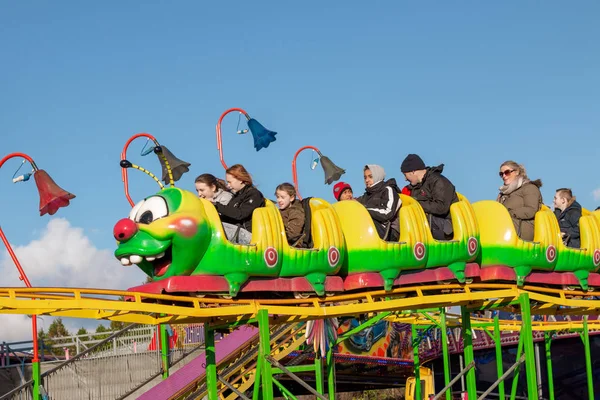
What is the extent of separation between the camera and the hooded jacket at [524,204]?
28.2 ft

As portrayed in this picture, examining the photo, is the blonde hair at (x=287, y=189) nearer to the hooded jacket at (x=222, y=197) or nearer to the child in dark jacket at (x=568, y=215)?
the hooded jacket at (x=222, y=197)

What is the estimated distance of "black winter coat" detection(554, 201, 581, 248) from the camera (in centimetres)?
942

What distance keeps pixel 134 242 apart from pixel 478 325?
861cm

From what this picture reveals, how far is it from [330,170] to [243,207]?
3.32m

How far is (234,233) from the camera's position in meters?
7.04

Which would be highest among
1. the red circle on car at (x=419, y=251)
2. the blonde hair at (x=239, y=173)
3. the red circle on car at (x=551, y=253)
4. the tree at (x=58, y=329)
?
A: the blonde hair at (x=239, y=173)

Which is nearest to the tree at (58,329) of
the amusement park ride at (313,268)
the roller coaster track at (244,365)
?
the roller coaster track at (244,365)

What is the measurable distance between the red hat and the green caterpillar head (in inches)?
97.1

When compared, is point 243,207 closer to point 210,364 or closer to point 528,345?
A: point 210,364

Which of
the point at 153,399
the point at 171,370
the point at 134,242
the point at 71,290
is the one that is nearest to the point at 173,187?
the point at 134,242

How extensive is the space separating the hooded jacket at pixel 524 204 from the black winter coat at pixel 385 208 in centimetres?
137

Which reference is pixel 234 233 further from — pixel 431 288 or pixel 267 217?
pixel 431 288

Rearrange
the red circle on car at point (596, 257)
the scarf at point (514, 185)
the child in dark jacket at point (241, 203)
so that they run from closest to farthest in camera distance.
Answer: the child in dark jacket at point (241, 203), the scarf at point (514, 185), the red circle on car at point (596, 257)

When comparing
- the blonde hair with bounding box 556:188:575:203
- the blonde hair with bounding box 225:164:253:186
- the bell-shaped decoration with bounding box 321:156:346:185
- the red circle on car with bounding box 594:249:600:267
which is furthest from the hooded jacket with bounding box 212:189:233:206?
the blonde hair with bounding box 556:188:575:203
